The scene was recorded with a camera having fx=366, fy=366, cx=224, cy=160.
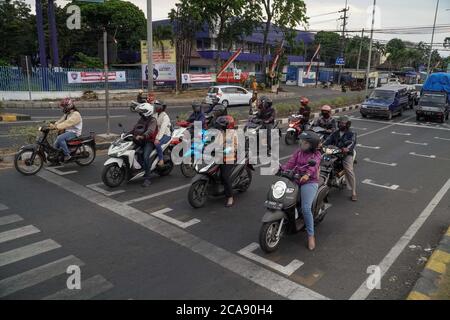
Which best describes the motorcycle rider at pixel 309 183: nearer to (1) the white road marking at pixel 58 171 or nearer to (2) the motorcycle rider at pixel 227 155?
(2) the motorcycle rider at pixel 227 155

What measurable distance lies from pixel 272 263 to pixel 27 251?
10.9 ft

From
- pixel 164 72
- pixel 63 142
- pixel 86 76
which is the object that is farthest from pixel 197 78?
pixel 63 142

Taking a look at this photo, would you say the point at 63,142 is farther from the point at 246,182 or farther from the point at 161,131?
the point at 246,182

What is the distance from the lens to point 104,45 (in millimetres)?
11062

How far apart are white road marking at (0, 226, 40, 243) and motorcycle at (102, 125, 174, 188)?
2.03 metres

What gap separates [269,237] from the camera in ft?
16.7

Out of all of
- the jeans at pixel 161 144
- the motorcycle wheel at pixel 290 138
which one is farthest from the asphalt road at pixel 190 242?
the motorcycle wheel at pixel 290 138

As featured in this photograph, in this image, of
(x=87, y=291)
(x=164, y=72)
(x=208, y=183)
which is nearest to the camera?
(x=87, y=291)

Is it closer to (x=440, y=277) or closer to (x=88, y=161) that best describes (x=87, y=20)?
(x=88, y=161)

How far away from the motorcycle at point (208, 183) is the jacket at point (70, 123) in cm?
376

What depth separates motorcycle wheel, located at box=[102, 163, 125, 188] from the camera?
7484 mm

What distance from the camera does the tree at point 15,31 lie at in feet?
112
